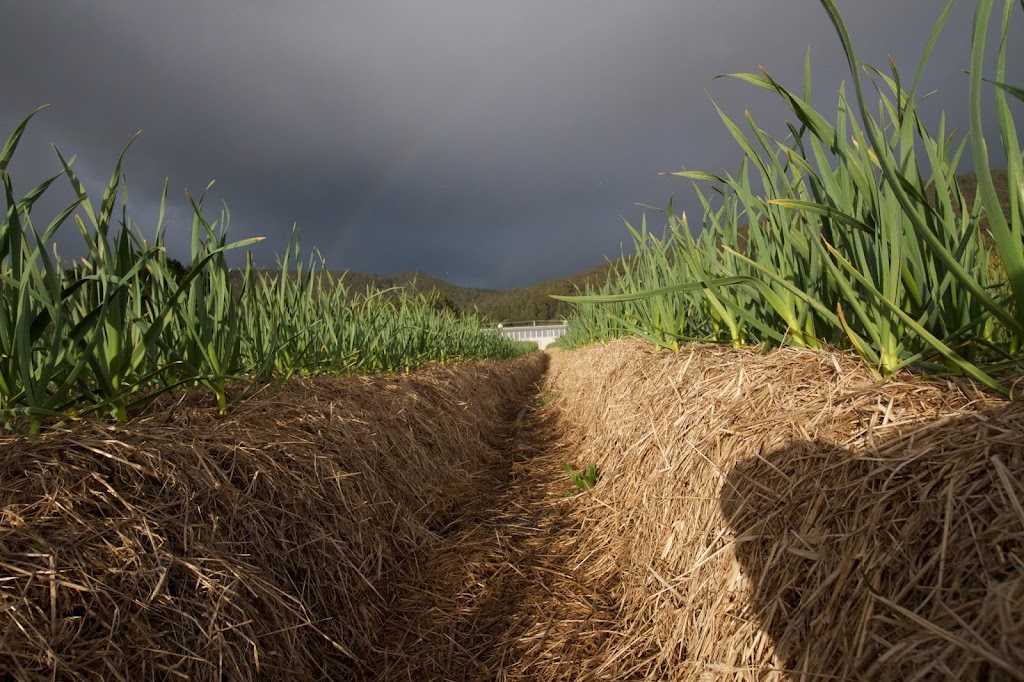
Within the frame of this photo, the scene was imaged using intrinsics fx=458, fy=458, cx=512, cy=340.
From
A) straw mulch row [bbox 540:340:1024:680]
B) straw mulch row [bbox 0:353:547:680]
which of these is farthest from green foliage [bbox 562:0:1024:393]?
straw mulch row [bbox 0:353:547:680]

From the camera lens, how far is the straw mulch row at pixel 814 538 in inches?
22.9

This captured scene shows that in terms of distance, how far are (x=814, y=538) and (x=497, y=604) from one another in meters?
1.18

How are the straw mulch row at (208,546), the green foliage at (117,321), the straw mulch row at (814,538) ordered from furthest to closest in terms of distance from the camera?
1. the green foliage at (117,321)
2. the straw mulch row at (208,546)
3. the straw mulch row at (814,538)

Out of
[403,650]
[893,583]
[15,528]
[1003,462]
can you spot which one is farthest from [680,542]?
[15,528]

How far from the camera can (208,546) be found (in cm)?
110

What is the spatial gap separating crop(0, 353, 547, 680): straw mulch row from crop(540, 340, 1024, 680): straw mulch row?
0.65m

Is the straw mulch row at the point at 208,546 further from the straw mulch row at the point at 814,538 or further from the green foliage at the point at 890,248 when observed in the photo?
the green foliage at the point at 890,248

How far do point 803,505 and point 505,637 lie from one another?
104cm

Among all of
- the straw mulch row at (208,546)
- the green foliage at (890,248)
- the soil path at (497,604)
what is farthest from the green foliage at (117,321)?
the green foliage at (890,248)

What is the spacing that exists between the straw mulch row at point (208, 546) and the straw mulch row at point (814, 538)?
0.65m

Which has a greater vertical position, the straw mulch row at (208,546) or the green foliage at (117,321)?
the green foliage at (117,321)

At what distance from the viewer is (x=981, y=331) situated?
1.03 meters

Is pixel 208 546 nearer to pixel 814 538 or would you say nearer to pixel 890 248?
pixel 814 538

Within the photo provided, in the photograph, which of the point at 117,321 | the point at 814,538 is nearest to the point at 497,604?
the point at 814,538
